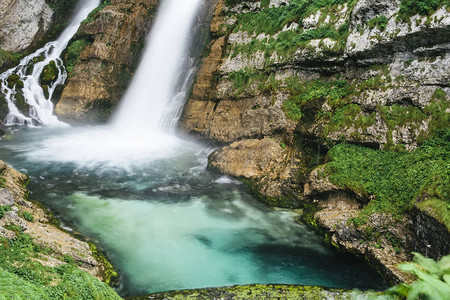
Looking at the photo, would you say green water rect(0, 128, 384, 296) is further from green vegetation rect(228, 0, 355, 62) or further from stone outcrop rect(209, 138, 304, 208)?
green vegetation rect(228, 0, 355, 62)

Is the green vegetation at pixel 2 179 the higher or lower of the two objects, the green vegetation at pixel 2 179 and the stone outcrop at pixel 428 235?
the lower

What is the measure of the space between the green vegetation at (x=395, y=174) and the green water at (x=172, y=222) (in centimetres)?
234

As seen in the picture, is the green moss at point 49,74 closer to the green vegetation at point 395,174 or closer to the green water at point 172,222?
the green water at point 172,222

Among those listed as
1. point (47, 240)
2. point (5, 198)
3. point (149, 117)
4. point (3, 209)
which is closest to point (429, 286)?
point (47, 240)

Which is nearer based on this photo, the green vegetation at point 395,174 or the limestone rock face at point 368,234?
the limestone rock face at point 368,234

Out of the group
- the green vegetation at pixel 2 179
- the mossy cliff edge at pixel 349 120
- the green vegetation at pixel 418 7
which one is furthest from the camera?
the green vegetation at pixel 418 7

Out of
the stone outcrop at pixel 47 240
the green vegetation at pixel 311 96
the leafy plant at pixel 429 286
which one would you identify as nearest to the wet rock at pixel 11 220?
the stone outcrop at pixel 47 240

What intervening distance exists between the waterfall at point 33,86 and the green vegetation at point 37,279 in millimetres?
19606

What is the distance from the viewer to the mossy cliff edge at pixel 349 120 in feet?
31.1

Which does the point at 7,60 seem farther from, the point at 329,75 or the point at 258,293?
the point at 258,293

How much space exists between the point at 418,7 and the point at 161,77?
692 inches

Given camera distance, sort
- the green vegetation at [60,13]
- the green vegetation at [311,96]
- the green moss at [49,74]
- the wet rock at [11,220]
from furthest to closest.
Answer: the green vegetation at [60,13] < the green moss at [49,74] < the green vegetation at [311,96] < the wet rock at [11,220]

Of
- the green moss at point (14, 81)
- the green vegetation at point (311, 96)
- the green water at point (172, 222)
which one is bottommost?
the green water at point (172, 222)

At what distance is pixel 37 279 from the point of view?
482 centimetres
